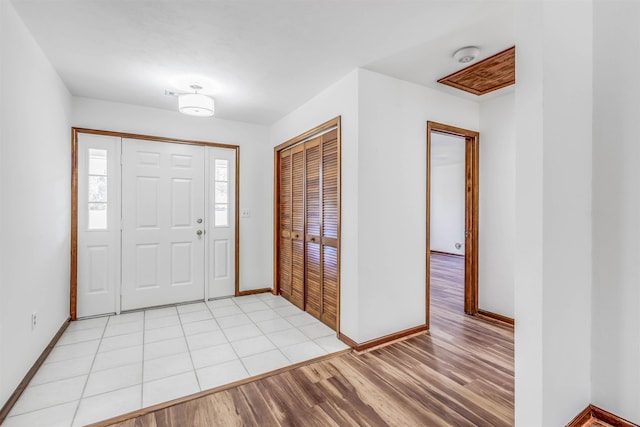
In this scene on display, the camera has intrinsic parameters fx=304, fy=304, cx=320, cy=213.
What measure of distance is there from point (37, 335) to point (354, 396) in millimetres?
2414

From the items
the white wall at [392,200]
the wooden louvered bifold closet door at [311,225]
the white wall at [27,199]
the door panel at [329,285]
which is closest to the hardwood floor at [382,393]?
the white wall at [392,200]

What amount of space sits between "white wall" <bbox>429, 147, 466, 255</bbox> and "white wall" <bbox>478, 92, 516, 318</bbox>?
13.8ft

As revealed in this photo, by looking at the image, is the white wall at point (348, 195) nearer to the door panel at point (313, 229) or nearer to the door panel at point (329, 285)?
the door panel at point (329, 285)

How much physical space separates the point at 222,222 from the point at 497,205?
11.0 feet

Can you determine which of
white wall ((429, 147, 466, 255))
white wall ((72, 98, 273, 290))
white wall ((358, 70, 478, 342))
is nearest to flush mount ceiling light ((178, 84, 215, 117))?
white wall ((72, 98, 273, 290))

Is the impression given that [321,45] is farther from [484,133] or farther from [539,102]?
[484,133]

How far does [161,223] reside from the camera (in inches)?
147

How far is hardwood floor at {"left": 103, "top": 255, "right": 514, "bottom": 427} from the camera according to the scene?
5.74ft

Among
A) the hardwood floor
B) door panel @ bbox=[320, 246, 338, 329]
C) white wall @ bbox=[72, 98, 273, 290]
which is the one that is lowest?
the hardwood floor

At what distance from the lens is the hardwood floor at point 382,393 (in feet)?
5.74

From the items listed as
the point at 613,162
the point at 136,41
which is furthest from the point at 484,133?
the point at 136,41

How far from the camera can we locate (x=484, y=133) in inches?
132

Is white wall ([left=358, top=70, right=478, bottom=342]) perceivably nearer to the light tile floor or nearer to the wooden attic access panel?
the wooden attic access panel

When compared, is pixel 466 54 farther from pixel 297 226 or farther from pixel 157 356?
pixel 157 356
